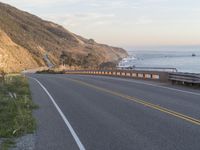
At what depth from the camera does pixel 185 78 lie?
2889cm

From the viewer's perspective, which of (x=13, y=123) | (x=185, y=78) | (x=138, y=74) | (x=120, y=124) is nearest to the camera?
(x=120, y=124)

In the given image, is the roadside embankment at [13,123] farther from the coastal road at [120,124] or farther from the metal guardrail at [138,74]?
the metal guardrail at [138,74]

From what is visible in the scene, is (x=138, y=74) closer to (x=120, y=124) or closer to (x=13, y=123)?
(x=120, y=124)

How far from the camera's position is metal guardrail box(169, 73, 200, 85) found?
27562 mm

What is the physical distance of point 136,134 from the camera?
40.1 feet

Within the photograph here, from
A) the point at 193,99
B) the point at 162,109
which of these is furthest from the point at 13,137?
the point at 193,99

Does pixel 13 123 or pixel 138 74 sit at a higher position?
pixel 13 123

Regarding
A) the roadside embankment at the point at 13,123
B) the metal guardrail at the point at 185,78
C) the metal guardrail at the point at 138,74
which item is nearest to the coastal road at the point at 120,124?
the roadside embankment at the point at 13,123

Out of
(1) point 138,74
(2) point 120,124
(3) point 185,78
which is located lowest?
(1) point 138,74

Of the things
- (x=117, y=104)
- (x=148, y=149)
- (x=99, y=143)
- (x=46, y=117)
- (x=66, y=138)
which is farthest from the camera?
(x=117, y=104)

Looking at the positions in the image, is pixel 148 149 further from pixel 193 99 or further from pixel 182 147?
pixel 193 99

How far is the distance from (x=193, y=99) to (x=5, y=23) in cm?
15257

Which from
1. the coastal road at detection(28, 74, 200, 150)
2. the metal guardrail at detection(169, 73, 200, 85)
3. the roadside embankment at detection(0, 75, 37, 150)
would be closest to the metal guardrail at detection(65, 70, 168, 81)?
the metal guardrail at detection(169, 73, 200, 85)

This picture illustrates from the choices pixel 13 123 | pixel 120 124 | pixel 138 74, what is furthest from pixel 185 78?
pixel 13 123
